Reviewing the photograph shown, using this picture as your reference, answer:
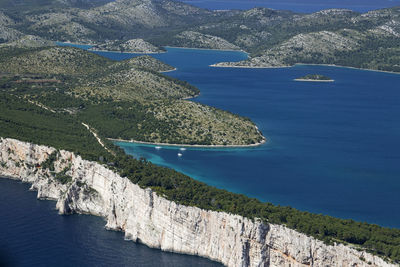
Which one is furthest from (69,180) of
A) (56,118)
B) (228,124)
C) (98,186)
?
(228,124)

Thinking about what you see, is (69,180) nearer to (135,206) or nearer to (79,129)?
(135,206)

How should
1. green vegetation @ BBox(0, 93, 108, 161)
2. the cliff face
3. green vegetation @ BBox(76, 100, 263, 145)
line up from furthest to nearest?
green vegetation @ BBox(76, 100, 263, 145) < green vegetation @ BBox(0, 93, 108, 161) < the cliff face

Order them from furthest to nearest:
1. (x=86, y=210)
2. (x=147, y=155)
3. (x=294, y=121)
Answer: (x=294, y=121)
(x=147, y=155)
(x=86, y=210)

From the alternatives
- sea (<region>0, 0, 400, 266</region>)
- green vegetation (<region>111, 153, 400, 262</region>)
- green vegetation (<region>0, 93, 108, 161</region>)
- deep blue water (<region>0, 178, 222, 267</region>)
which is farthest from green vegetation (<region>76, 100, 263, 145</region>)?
deep blue water (<region>0, 178, 222, 267</region>)

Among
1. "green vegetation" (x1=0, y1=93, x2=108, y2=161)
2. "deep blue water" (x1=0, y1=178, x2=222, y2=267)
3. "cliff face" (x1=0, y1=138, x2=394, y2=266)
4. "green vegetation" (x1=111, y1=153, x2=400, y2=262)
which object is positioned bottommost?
"deep blue water" (x1=0, y1=178, x2=222, y2=267)

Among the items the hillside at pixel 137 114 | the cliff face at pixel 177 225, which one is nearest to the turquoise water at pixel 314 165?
the hillside at pixel 137 114

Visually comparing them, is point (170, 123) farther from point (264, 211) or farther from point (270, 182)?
point (264, 211)

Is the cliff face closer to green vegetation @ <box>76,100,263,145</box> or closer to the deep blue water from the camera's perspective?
the deep blue water
